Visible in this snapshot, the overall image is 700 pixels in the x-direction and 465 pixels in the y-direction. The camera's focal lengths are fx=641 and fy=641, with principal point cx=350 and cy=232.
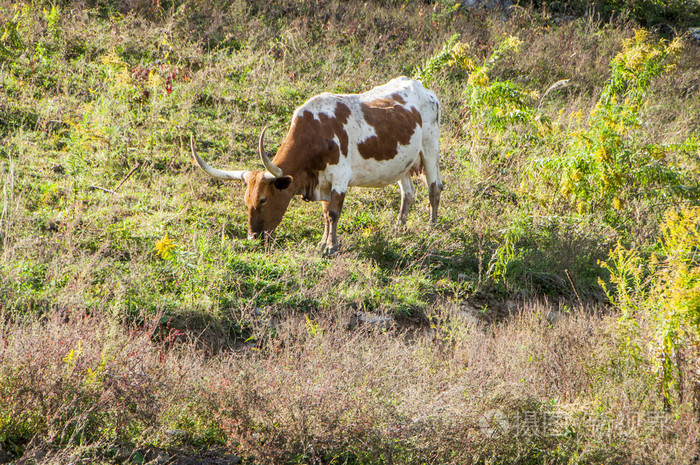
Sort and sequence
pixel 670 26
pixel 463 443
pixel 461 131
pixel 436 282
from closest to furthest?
1. pixel 463 443
2. pixel 436 282
3. pixel 461 131
4. pixel 670 26

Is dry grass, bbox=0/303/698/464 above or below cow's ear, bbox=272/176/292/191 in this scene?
below

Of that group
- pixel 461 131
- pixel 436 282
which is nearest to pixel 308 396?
pixel 436 282

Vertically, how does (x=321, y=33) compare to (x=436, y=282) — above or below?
above

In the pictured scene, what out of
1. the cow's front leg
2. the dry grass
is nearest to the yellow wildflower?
the dry grass

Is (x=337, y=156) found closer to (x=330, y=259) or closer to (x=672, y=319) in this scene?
(x=330, y=259)

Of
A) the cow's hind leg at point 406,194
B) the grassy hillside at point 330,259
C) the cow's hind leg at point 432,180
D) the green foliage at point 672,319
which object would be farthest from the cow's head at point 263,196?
the green foliage at point 672,319

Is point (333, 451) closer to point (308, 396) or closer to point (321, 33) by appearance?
point (308, 396)

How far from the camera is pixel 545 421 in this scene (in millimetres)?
4016

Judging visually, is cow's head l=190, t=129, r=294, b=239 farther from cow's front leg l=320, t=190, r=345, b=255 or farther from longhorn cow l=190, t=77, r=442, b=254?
cow's front leg l=320, t=190, r=345, b=255

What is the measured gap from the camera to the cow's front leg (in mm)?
6930

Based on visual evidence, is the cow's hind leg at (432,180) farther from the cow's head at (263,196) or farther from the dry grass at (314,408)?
the dry grass at (314,408)

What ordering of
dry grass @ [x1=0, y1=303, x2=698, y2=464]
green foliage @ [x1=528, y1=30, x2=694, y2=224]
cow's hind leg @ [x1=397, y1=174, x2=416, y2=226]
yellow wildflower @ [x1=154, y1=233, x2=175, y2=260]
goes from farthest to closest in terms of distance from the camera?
cow's hind leg @ [x1=397, y1=174, x2=416, y2=226] < green foliage @ [x1=528, y1=30, x2=694, y2=224] < yellow wildflower @ [x1=154, y1=233, x2=175, y2=260] < dry grass @ [x1=0, y1=303, x2=698, y2=464]

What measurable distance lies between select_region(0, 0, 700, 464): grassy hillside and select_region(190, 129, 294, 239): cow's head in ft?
0.81

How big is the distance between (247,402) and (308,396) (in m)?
0.38
